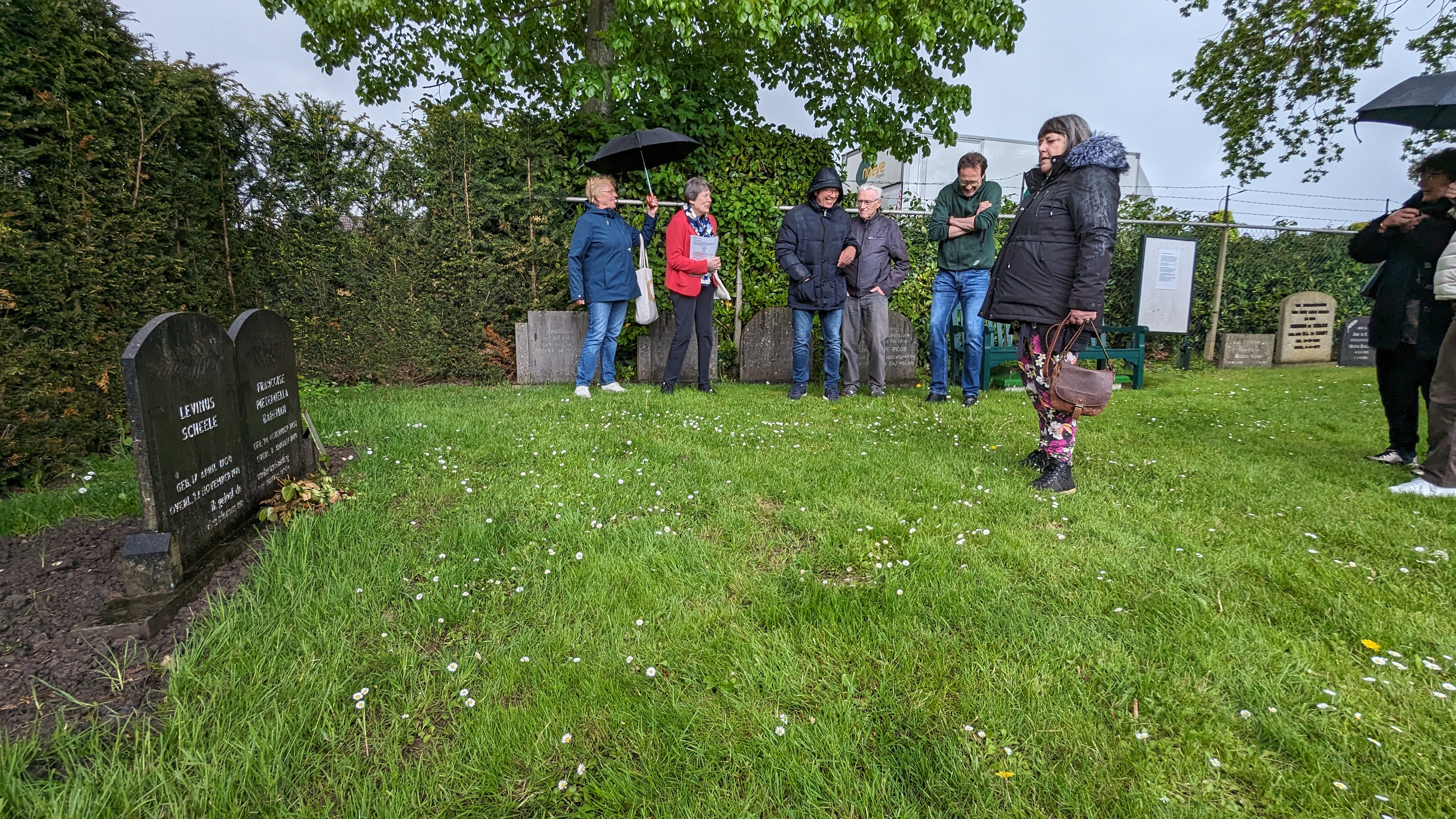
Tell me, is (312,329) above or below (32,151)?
below

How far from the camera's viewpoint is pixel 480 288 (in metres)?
7.83

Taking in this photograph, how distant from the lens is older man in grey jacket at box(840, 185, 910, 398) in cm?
720

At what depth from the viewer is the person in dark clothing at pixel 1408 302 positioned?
4375mm

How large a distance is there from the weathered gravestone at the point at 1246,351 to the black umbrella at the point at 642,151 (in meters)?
10.2

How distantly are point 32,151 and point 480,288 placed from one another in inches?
167

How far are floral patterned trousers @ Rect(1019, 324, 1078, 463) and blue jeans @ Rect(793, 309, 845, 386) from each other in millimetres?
3030

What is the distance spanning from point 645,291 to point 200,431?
5.00 meters

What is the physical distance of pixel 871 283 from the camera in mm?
7254

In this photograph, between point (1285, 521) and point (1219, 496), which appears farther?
point (1219, 496)

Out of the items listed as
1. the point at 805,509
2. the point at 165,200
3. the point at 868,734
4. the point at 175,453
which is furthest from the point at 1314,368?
the point at 165,200

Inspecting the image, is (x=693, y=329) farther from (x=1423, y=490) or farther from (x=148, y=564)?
(x=1423, y=490)

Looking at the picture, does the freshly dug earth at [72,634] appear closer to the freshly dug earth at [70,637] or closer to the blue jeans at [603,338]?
the freshly dug earth at [70,637]

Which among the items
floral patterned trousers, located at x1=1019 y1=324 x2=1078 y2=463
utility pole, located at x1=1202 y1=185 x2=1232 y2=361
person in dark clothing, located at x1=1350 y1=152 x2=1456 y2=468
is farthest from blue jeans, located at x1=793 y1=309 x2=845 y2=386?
utility pole, located at x1=1202 y1=185 x2=1232 y2=361

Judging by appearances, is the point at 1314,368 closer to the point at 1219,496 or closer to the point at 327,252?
the point at 1219,496
